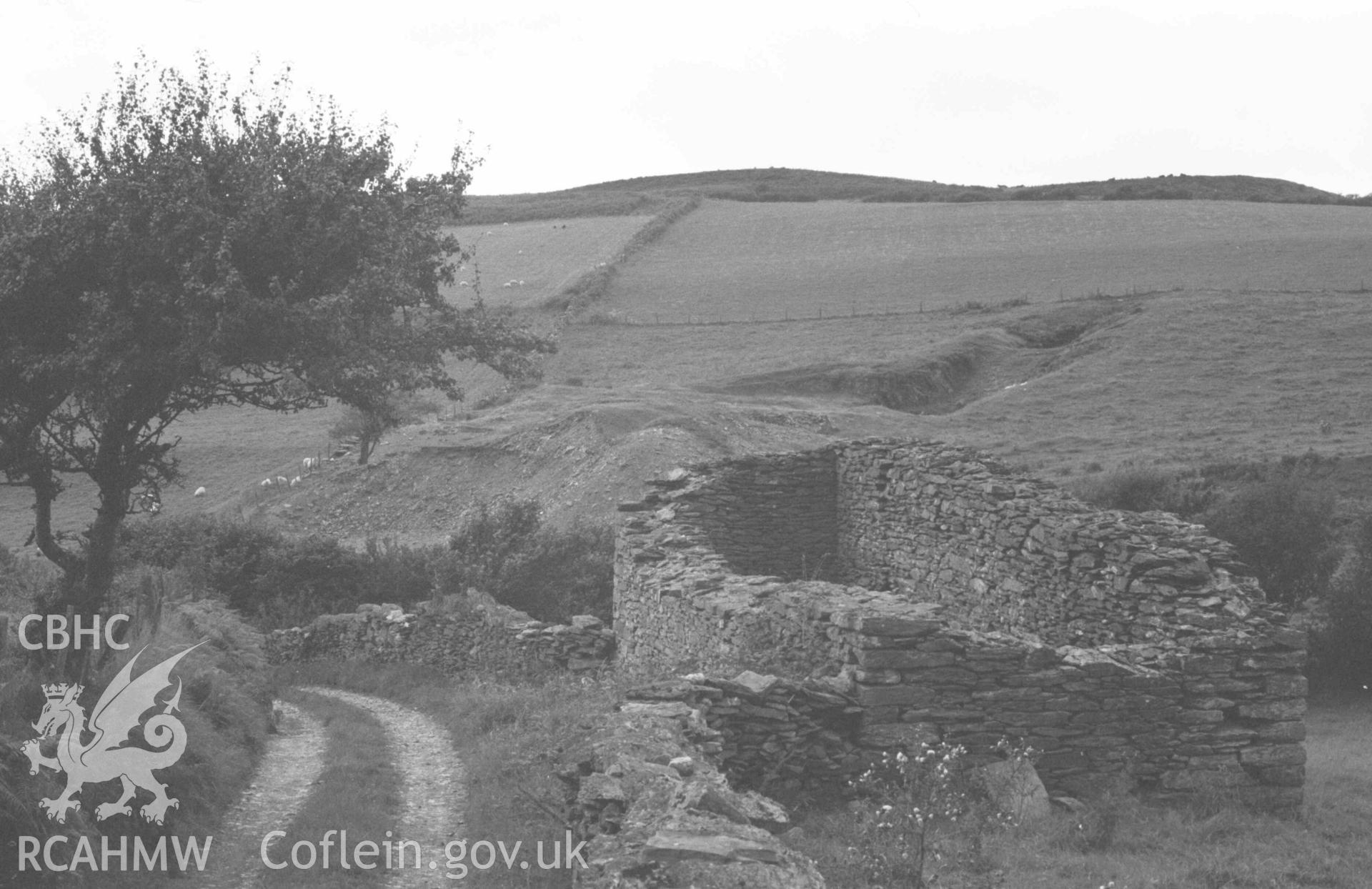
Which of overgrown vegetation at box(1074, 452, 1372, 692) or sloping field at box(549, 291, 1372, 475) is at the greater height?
sloping field at box(549, 291, 1372, 475)

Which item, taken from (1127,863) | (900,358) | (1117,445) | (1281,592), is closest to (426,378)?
(1127,863)

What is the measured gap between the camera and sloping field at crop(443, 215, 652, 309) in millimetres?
74875

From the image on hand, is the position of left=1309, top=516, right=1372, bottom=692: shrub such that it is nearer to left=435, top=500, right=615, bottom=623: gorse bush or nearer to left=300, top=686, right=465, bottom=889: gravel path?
left=435, top=500, right=615, bottom=623: gorse bush

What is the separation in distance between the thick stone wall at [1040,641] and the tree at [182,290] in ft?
14.1

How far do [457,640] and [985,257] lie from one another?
64.0 m

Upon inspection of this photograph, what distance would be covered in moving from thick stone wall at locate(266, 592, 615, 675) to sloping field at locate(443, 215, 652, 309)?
Answer: 43121 mm

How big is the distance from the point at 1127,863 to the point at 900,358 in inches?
1926

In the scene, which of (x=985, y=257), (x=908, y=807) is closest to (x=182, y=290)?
(x=908, y=807)

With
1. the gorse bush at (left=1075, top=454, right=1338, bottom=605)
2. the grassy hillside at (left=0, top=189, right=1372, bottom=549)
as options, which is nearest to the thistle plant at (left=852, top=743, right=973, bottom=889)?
the gorse bush at (left=1075, top=454, right=1338, bottom=605)

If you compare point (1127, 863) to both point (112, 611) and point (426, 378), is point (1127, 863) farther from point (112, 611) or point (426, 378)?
point (112, 611)

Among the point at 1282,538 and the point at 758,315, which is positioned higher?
the point at 758,315

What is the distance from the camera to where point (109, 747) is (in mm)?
9484

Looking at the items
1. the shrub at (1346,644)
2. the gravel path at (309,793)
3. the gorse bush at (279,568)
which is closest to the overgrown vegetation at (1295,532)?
the shrub at (1346,644)

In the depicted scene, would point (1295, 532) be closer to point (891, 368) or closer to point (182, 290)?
point (891, 368)
